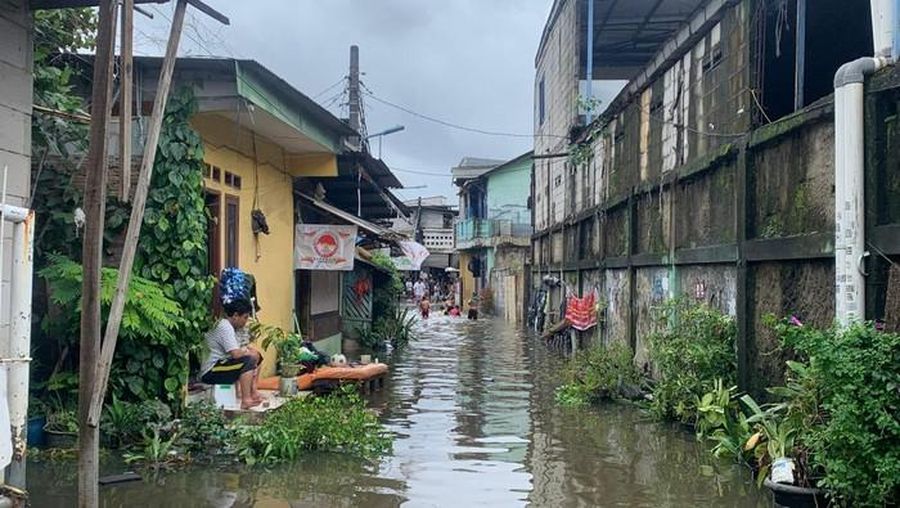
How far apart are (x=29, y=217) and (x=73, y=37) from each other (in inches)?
176

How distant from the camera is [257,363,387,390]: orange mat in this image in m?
11.4

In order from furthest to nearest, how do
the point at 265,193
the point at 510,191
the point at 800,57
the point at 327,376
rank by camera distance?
the point at 510,191 < the point at 265,193 < the point at 327,376 < the point at 800,57

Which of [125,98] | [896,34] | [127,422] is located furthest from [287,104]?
[896,34]

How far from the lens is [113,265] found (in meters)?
8.19

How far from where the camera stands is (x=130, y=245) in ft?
15.5

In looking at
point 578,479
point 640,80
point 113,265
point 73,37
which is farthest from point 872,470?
point 640,80

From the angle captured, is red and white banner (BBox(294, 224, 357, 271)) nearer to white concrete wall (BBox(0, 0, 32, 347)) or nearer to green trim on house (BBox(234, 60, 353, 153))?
green trim on house (BBox(234, 60, 353, 153))

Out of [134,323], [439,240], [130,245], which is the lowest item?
[134,323]

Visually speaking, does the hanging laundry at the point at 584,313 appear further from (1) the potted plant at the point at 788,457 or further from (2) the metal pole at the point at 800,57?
(1) the potted plant at the point at 788,457

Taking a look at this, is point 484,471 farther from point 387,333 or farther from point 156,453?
point 387,333

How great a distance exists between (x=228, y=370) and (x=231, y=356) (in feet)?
0.73

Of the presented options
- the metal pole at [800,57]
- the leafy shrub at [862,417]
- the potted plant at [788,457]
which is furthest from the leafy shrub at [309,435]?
the metal pole at [800,57]

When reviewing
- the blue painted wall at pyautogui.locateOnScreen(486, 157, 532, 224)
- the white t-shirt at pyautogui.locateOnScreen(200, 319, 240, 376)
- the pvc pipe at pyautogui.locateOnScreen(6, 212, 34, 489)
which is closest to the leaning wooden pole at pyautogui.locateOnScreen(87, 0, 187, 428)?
the pvc pipe at pyautogui.locateOnScreen(6, 212, 34, 489)

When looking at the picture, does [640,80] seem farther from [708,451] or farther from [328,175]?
[708,451]
